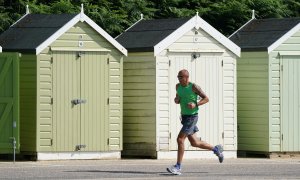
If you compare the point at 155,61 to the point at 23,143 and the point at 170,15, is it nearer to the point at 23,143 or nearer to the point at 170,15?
the point at 23,143

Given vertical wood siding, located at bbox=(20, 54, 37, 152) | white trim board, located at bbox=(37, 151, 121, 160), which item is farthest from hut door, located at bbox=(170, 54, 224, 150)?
vertical wood siding, located at bbox=(20, 54, 37, 152)

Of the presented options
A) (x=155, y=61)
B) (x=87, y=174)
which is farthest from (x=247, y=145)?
(x=87, y=174)

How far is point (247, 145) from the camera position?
2705 centimetres

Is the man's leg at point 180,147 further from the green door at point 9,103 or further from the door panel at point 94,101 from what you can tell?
the green door at point 9,103

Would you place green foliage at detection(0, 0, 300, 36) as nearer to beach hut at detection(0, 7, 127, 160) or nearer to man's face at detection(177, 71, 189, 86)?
beach hut at detection(0, 7, 127, 160)

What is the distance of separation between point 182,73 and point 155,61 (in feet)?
12.5

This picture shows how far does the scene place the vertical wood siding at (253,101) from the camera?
26547mm

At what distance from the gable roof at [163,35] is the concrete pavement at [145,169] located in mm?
2305

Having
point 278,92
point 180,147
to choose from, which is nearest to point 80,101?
point 180,147

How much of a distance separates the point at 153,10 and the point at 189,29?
5467 millimetres

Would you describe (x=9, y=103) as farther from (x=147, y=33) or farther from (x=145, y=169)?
(x=147, y=33)

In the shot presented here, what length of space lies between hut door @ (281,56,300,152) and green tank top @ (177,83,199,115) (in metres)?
5.23

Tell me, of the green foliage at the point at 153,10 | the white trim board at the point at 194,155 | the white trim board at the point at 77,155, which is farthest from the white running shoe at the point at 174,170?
the green foliage at the point at 153,10

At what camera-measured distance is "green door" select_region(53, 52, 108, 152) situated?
24500mm
